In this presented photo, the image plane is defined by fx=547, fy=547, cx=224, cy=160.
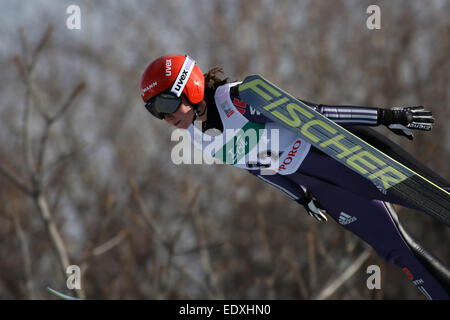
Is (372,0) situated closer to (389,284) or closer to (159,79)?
(389,284)

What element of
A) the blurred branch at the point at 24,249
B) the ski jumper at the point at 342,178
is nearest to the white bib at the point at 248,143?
the ski jumper at the point at 342,178

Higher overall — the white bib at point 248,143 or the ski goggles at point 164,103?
the ski goggles at point 164,103

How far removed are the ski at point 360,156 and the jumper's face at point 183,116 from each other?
0.36 m

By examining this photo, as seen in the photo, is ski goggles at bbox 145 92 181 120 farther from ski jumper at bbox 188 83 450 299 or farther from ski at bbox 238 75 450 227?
ski at bbox 238 75 450 227

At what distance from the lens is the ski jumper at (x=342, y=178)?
11.3 feet

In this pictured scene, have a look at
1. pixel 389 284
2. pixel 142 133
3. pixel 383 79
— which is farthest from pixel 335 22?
pixel 389 284

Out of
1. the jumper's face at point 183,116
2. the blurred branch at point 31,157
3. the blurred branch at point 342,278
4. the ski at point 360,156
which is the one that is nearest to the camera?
the ski at point 360,156

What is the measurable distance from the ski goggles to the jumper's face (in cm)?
4

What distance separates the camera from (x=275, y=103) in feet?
11.0

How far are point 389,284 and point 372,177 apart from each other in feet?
33.3

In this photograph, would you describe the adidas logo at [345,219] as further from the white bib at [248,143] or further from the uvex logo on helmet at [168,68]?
the uvex logo on helmet at [168,68]

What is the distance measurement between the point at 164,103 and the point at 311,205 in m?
1.26

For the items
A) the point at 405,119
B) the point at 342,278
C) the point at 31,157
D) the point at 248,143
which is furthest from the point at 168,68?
the point at 342,278

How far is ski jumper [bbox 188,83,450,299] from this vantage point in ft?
11.3
